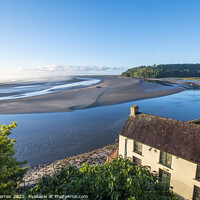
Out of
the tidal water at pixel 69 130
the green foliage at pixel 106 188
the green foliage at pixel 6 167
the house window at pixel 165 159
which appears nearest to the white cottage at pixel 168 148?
the house window at pixel 165 159

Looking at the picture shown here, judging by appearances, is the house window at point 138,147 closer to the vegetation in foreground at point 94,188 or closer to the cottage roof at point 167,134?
the cottage roof at point 167,134

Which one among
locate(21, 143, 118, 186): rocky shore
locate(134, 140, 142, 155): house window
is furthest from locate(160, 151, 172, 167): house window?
locate(21, 143, 118, 186): rocky shore

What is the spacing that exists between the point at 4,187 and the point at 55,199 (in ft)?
13.9

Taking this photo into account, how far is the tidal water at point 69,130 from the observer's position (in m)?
23.5

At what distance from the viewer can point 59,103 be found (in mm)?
49250

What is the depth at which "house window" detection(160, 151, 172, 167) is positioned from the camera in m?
13.5

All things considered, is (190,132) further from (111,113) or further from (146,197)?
(111,113)

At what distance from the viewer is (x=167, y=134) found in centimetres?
1456

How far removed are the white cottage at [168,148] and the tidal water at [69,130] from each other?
9.99 m

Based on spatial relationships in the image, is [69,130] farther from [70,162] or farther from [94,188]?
[94,188]

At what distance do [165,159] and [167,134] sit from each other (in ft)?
8.44

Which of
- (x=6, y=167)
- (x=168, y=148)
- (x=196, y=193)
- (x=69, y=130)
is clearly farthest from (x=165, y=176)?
(x=69, y=130)

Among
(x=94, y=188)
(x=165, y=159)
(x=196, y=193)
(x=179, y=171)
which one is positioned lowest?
(x=196, y=193)

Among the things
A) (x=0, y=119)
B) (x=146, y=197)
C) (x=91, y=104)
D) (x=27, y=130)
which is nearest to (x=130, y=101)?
A: (x=91, y=104)
